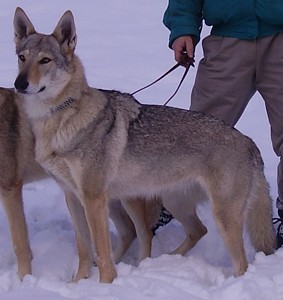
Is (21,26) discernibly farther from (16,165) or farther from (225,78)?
(225,78)

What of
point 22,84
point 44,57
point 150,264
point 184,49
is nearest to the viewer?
point 22,84

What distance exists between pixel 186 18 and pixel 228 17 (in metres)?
0.35

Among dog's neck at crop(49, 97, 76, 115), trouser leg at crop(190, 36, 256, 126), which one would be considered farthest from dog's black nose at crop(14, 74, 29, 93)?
trouser leg at crop(190, 36, 256, 126)

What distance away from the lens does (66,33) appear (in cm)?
419

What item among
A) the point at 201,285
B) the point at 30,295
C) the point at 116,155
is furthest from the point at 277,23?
the point at 30,295

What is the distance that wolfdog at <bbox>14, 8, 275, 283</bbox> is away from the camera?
4.10 meters

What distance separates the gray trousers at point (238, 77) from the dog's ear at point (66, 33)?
3.74ft

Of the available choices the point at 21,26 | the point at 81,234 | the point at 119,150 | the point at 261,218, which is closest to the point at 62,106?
the point at 119,150

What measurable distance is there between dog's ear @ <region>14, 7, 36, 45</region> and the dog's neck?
0.50 metres

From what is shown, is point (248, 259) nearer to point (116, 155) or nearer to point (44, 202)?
point (116, 155)

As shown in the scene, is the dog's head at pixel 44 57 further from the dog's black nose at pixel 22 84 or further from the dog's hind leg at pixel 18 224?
the dog's hind leg at pixel 18 224

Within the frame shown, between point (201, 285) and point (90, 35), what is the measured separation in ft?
31.6

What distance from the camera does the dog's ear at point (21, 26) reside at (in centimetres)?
425

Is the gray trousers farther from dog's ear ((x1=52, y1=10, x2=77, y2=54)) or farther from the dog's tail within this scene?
dog's ear ((x1=52, y1=10, x2=77, y2=54))
